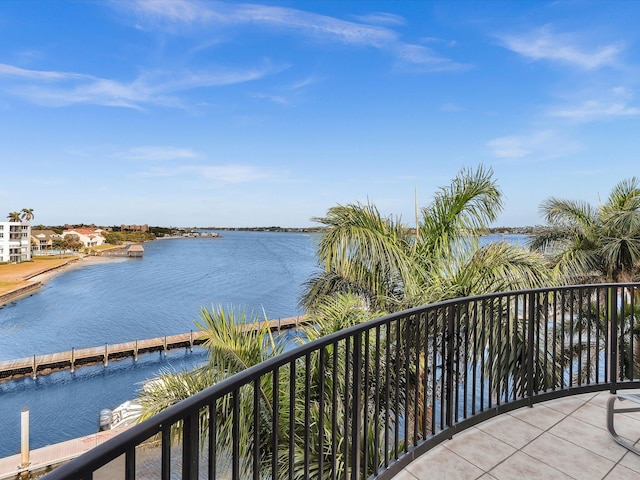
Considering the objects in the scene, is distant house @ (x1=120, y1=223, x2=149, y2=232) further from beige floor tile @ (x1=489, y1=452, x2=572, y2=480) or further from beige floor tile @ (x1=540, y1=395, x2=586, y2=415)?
beige floor tile @ (x1=489, y1=452, x2=572, y2=480)

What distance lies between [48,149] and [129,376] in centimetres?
1946

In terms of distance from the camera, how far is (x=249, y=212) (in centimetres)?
5112

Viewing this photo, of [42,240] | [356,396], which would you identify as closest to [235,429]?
[356,396]

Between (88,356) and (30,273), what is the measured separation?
1711 inches

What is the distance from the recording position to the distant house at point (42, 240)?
83.2m

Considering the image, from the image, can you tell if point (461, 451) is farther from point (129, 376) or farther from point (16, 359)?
point (16, 359)

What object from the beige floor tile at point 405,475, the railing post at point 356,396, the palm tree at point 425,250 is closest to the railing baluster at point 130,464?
the railing post at point 356,396

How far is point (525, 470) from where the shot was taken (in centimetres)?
202

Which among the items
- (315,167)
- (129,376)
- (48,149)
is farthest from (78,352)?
(315,167)

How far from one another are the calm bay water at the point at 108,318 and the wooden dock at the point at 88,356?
1.63 feet

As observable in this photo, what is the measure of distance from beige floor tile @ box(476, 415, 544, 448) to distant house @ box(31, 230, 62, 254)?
4039 inches

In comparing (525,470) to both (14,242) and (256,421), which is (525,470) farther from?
(14,242)

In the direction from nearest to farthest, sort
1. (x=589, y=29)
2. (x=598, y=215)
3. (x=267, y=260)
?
(x=598, y=215), (x=589, y=29), (x=267, y=260)

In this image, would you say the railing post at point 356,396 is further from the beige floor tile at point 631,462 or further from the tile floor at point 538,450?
the beige floor tile at point 631,462
